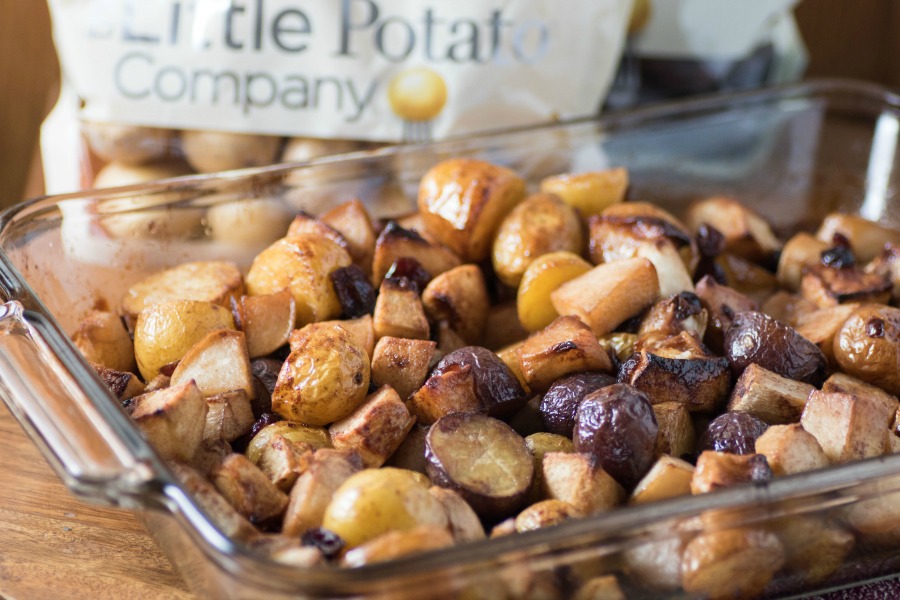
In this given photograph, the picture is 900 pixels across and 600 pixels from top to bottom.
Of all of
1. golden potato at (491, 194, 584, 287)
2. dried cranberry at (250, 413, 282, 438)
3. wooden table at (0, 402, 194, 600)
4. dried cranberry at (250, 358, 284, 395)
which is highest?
golden potato at (491, 194, 584, 287)

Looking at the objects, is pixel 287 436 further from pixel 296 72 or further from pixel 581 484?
pixel 296 72

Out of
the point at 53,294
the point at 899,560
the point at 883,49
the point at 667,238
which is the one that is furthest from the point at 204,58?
the point at 883,49

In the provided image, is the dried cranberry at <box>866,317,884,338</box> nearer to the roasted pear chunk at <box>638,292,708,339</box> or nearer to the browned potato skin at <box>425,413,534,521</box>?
the roasted pear chunk at <box>638,292,708,339</box>

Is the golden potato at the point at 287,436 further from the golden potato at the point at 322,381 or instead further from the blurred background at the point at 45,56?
the blurred background at the point at 45,56

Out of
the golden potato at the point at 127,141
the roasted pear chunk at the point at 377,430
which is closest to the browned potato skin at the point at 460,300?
the roasted pear chunk at the point at 377,430

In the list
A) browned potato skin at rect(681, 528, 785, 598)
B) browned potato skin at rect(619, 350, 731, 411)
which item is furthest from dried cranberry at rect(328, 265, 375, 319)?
browned potato skin at rect(681, 528, 785, 598)

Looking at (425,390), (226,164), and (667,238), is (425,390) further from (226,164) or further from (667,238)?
(226,164)
